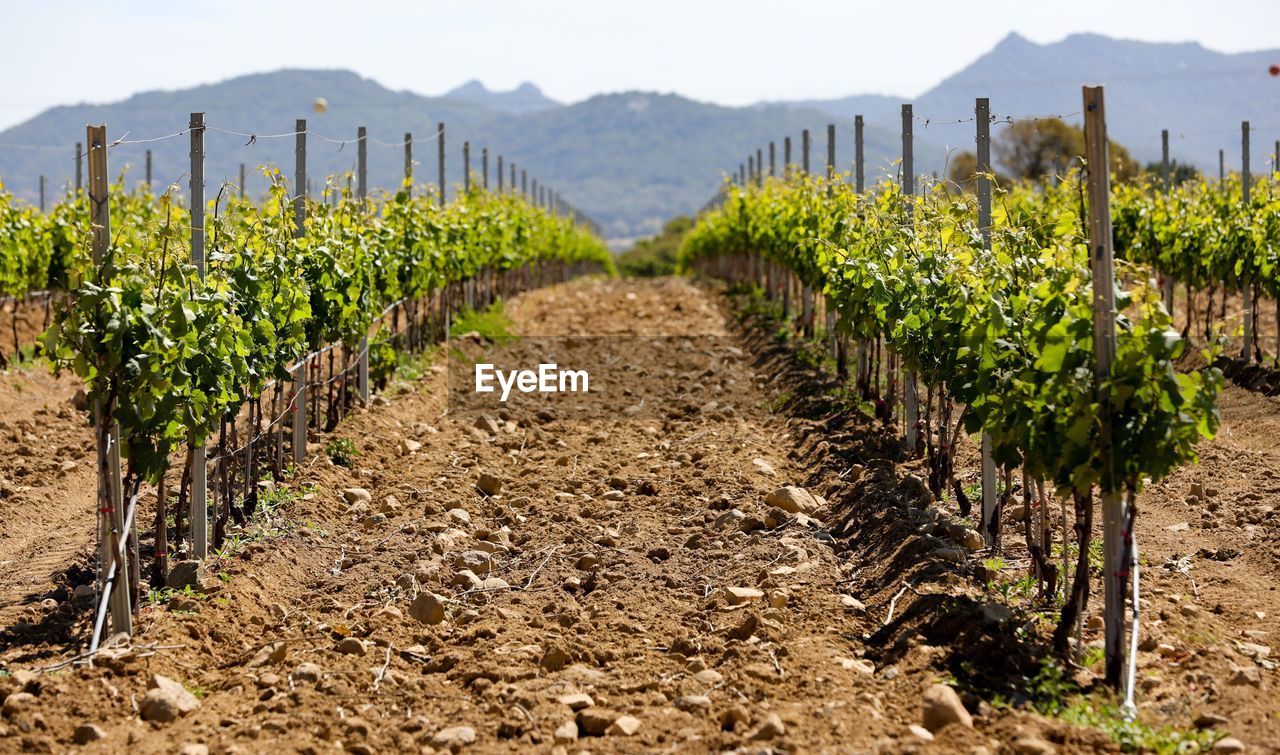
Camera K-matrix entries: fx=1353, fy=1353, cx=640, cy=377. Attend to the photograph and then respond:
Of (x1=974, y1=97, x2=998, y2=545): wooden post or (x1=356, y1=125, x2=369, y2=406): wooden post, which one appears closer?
(x1=974, y1=97, x2=998, y2=545): wooden post

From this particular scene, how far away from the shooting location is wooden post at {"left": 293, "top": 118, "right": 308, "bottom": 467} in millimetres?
10492

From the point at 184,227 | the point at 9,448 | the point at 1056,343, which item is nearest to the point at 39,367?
the point at 9,448

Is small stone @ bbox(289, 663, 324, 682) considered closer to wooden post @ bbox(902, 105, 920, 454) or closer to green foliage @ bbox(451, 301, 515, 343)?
wooden post @ bbox(902, 105, 920, 454)

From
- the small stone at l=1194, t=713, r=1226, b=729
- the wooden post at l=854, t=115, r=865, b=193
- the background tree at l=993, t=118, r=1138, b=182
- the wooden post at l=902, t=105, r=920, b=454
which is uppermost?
the background tree at l=993, t=118, r=1138, b=182

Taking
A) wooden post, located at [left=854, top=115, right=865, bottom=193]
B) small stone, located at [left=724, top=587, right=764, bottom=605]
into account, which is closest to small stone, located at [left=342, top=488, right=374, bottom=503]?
small stone, located at [left=724, top=587, right=764, bottom=605]

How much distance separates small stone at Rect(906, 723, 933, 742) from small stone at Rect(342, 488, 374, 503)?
5417mm

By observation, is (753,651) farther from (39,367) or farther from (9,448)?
(39,367)

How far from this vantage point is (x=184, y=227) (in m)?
7.19

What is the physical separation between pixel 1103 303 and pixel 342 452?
671 cm

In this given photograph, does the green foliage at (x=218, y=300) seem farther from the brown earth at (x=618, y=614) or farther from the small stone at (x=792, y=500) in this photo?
the small stone at (x=792, y=500)

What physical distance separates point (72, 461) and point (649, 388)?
20.8ft

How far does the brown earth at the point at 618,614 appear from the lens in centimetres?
536

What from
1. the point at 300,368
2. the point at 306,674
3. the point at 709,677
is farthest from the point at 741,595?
the point at 300,368

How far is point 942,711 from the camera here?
16.9ft
